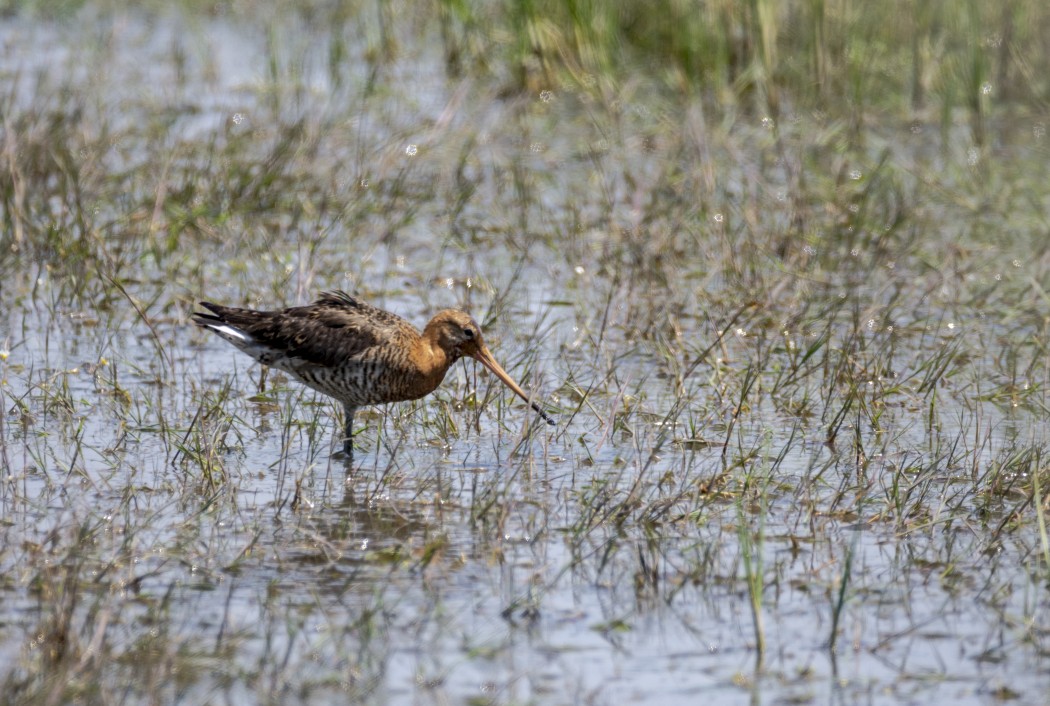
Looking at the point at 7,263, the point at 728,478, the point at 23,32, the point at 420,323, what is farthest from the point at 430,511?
the point at 23,32

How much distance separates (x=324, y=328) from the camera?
6.91m

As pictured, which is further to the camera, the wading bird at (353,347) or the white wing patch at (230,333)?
the white wing patch at (230,333)

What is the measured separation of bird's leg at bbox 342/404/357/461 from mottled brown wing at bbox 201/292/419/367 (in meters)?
0.23

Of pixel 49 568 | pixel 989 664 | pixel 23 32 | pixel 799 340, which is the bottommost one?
pixel 989 664

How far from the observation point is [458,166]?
388 inches

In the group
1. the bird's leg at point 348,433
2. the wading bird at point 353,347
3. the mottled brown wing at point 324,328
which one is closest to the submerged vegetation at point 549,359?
the bird's leg at point 348,433

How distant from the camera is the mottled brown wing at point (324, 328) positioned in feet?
22.3

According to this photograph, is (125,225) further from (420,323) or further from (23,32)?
(23,32)

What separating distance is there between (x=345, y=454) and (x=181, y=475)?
0.72m


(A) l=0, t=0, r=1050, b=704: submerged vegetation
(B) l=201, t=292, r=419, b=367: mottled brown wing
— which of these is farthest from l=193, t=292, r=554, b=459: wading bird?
(A) l=0, t=0, r=1050, b=704: submerged vegetation

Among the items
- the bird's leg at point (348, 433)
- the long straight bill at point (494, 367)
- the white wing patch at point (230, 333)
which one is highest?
the white wing patch at point (230, 333)

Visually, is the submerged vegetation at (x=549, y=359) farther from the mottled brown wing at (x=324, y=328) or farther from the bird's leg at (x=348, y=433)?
the mottled brown wing at (x=324, y=328)

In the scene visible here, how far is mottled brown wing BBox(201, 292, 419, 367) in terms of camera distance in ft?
22.3

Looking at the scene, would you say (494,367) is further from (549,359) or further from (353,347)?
(549,359)
